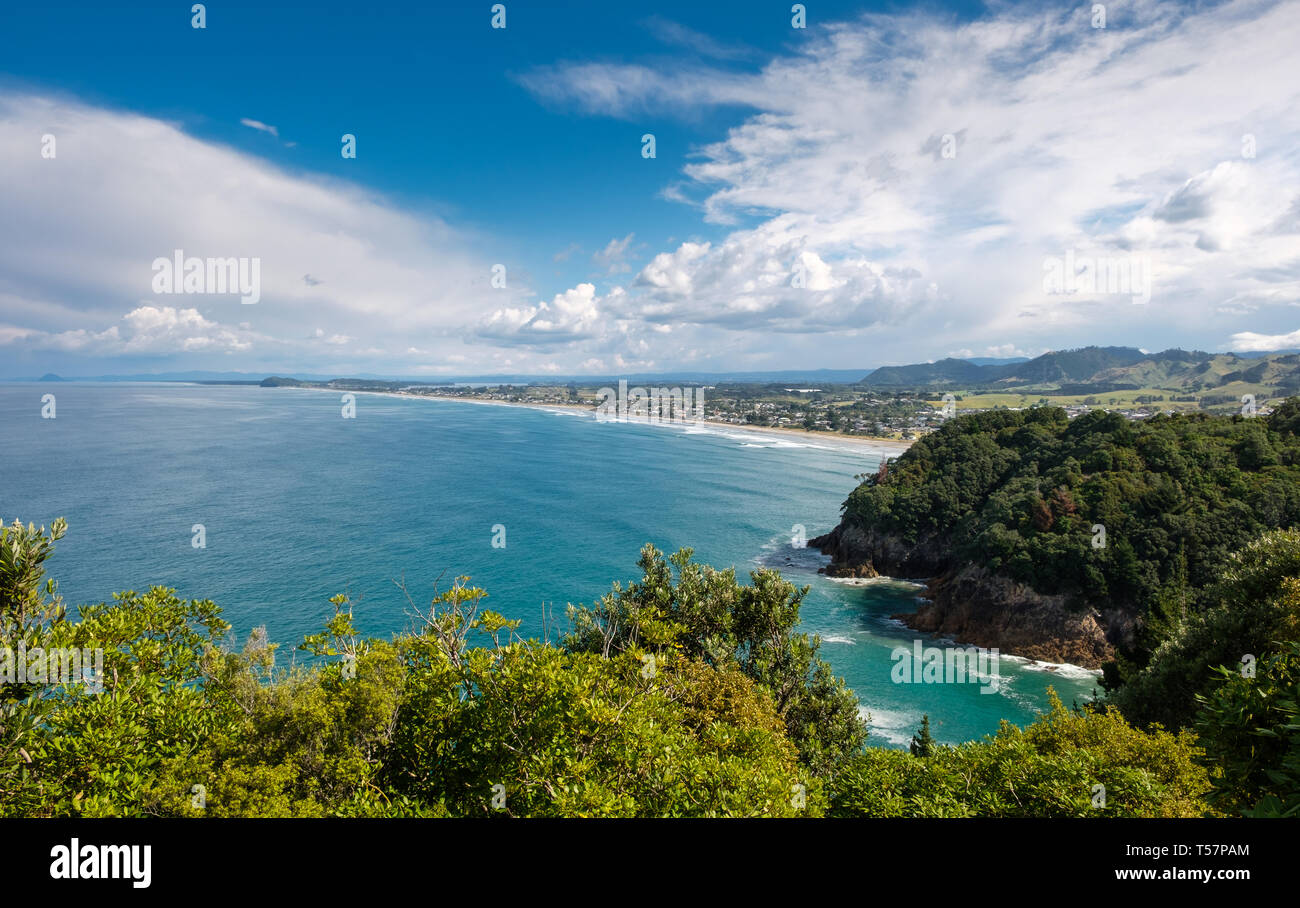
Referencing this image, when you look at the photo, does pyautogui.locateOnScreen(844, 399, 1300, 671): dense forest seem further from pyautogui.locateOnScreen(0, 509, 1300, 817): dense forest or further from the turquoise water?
pyautogui.locateOnScreen(0, 509, 1300, 817): dense forest

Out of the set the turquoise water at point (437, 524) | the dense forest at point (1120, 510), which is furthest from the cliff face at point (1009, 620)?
the turquoise water at point (437, 524)

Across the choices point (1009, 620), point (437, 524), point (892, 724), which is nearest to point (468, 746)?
point (892, 724)

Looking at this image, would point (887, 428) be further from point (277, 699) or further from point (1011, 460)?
point (277, 699)

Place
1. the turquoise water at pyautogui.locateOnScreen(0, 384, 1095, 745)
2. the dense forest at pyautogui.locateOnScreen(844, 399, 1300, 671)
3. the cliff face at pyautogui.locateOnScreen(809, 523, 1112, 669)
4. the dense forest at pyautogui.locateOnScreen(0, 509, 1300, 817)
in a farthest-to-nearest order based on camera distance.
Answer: the cliff face at pyautogui.locateOnScreen(809, 523, 1112, 669) → the dense forest at pyautogui.locateOnScreen(844, 399, 1300, 671) → the turquoise water at pyautogui.locateOnScreen(0, 384, 1095, 745) → the dense forest at pyautogui.locateOnScreen(0, 509, 1300, 817)

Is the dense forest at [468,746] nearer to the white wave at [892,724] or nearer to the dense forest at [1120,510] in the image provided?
the white wave at [892,724]

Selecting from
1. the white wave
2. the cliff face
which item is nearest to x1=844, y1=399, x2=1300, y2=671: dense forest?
the cliff face
